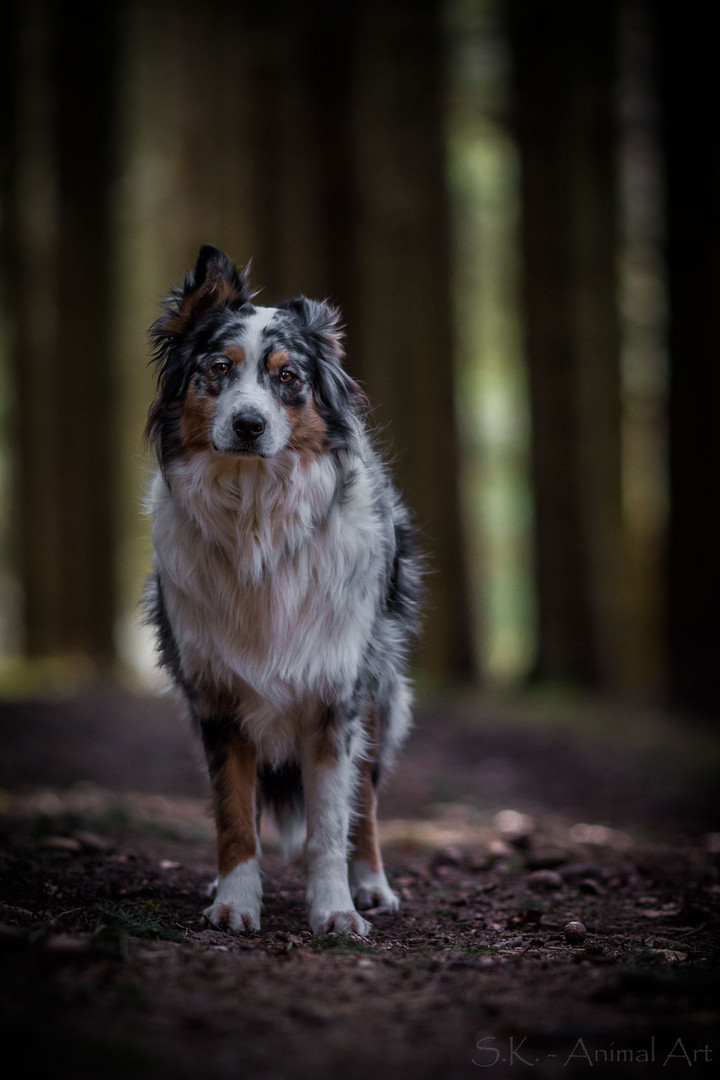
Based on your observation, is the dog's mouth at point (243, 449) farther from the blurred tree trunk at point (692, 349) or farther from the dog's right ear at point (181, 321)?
the blurred tree trunk at point (692, 349)

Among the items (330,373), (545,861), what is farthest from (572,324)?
(330,373)

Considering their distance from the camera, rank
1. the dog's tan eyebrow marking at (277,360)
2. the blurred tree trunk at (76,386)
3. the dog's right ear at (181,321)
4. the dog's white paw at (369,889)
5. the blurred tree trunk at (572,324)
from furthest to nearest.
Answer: the blurred tree trunk at (76,386) → the blurred tree trunk at (572,324) → the dog's white paw at (369,889) → the dog's right ear at (181,321) → the dog's tan eyebrow marking at (277,360)

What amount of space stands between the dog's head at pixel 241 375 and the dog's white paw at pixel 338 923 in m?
1.85

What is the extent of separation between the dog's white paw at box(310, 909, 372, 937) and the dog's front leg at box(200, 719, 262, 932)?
24cm

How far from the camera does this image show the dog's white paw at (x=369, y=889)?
4.74m

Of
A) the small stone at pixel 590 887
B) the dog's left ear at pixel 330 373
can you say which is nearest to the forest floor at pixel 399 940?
the small stone at pixel 590 887

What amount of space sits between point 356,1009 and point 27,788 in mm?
5221

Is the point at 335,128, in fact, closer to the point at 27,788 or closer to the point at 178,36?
the point at 178,36

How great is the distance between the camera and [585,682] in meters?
12.0

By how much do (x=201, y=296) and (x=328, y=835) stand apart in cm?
236

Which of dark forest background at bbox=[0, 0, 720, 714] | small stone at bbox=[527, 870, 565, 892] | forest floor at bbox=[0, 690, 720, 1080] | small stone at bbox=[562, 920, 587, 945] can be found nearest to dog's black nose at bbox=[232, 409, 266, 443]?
forest floor at bbox=[0, 690, 720, 1080]

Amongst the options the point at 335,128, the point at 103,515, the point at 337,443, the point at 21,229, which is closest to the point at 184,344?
the point at 337,443

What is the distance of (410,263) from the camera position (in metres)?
13.0

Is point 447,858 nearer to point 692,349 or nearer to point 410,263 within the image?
point 692,349
